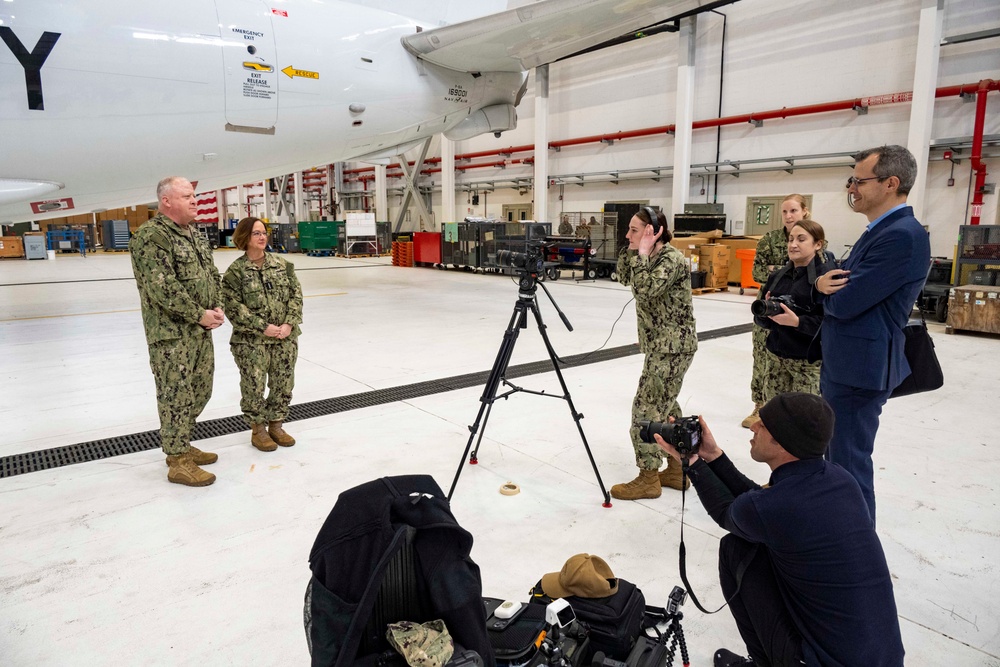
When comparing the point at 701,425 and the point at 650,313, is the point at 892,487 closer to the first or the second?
the point at 650,313

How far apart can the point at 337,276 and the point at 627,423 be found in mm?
12655

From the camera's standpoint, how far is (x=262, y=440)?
4.10 metres

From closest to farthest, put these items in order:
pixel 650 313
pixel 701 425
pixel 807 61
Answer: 1. pixel 701 425
2. pixel 650 313
3. pixel 807 61

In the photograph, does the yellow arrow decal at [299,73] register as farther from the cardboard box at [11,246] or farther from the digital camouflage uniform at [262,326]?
the cardboard box at [11,246]

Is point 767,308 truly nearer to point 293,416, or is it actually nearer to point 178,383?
point 178,383

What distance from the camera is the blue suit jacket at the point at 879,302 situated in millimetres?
2404

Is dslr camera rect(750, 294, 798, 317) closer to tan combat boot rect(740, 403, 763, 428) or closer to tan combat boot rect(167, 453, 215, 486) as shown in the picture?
tan combat boot rect(740, 403, 763, 428)

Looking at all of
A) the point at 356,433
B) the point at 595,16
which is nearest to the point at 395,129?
the point at 595,16

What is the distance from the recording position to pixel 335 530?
138cm

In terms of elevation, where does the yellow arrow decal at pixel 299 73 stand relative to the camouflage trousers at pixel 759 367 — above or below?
above

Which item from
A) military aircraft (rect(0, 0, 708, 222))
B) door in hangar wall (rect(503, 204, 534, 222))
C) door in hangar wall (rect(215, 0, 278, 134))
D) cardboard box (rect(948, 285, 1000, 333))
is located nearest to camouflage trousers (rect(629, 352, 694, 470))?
military aircraft (rect(0, 0, 708, 222))

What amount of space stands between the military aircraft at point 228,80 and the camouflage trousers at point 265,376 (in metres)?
3.26

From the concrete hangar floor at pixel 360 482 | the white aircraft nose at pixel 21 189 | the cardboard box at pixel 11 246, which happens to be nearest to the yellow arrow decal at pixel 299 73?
the white aircraft nose at pixel 21 189

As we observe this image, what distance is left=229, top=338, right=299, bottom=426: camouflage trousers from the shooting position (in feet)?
13.3
